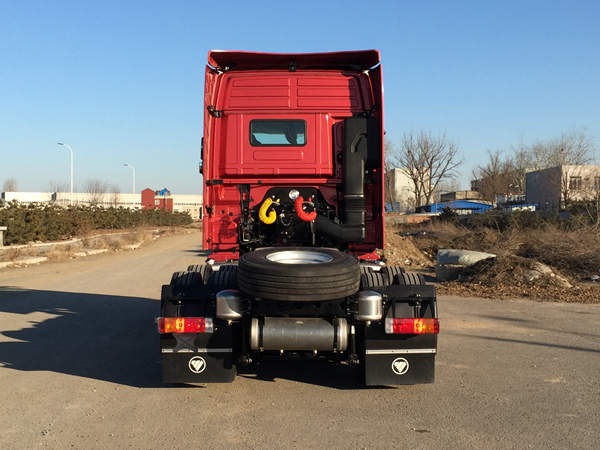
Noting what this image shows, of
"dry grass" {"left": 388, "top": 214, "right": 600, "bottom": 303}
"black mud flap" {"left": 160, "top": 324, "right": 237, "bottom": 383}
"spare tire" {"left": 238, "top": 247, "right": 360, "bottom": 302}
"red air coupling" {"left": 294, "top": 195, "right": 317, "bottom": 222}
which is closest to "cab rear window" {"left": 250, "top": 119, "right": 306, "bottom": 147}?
"red air coupling" {"left": 294, "top": 195, "right": 317, "bottom": 222}

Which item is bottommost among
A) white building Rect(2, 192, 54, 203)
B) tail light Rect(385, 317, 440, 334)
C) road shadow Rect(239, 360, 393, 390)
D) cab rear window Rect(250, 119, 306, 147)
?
road shadow Rect(239, 360, 393, 390)

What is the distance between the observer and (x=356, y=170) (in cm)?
680

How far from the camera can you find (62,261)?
67.5 ft

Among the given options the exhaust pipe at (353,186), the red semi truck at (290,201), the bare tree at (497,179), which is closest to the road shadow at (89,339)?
the red semi truck at (290,201)

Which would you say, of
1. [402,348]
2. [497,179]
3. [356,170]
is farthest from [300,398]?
[497,179]

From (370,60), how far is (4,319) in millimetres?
6948

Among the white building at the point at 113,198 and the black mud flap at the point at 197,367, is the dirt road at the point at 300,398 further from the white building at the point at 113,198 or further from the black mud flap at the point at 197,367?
the white building at the point at 113,198

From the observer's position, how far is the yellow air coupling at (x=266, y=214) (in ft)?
21.9

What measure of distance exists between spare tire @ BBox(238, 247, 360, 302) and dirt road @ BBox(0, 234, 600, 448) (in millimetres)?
998

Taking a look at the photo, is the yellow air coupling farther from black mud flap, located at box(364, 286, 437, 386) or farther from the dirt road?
black mud flap, located at box(364, 286, 437, 386)

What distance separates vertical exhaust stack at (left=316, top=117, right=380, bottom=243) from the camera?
22.2ft

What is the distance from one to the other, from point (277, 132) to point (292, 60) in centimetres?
96

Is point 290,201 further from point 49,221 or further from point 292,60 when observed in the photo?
point 49,221

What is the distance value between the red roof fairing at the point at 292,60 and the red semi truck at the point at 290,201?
0.01 metres
